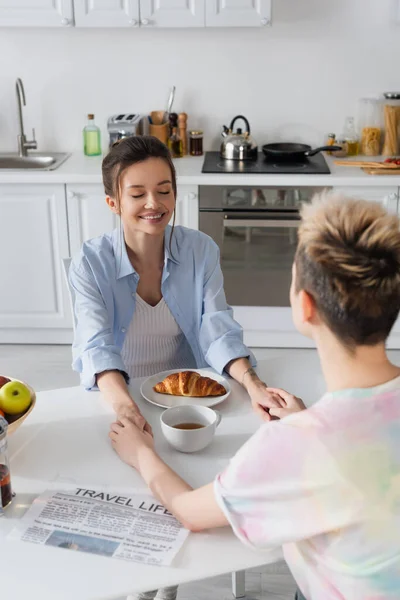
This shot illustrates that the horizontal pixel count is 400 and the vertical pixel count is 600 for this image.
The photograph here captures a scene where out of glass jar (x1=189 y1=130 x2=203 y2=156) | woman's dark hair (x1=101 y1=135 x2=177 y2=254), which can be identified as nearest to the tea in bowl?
woman's dark hair (x1=101 y1=135 x2=177 y2=254)

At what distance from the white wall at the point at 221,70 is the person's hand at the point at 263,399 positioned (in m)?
2.54

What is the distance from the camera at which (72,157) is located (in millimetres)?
3785

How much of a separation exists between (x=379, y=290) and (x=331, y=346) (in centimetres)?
11

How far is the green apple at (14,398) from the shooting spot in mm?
1415

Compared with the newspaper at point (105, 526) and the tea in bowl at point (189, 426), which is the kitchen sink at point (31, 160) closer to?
the tea in bowl at point (189, 426)

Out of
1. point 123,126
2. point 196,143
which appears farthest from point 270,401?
point 196,143

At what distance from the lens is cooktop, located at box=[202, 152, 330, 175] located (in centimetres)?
340

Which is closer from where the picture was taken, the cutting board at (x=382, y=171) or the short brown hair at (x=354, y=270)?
the short brown hair at (x=354, y=270)

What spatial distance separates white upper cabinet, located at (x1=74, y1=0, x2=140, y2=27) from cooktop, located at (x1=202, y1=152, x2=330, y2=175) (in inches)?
29.5

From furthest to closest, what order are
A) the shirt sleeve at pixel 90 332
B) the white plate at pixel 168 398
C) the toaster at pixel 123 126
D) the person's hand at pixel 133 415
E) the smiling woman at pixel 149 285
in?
the toaster at pixel 123 126 < the smiling woman at pixel 149 285 < the shirt sleeve at pixel 90 332 < the white plate at pixel 168 398 < the person's hand at pixel 133 415

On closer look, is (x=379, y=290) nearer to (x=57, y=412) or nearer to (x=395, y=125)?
(x=57, y=412)

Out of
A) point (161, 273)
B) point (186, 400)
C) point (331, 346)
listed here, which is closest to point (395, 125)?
point (161, 273)

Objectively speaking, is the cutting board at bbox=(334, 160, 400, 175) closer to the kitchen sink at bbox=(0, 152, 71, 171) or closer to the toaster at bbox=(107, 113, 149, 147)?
the toaster at bbox=(107, 113, 149, 147)

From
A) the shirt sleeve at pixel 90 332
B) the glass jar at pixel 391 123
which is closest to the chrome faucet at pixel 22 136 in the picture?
the glass jar at pixel 391 123
